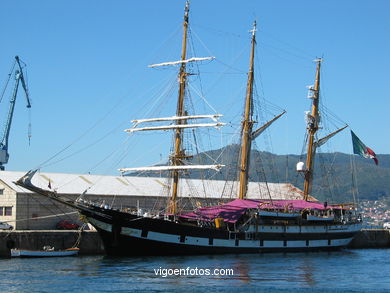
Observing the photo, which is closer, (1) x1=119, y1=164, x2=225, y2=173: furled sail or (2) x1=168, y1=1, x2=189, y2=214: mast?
(1) x1=119, y1=164, x2=225, y2=173: furled sail

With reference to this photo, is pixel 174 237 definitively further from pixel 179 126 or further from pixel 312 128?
pixel 312 128

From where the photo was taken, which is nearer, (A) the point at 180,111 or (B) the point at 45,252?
(B) the point at 45,252

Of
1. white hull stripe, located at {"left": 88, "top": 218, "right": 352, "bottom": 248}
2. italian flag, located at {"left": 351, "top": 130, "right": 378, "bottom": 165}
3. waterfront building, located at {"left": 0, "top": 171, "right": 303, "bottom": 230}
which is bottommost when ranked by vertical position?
white hull stripe, located at {"left": 88, "top": 218, "right": 352, "bottom": 248}

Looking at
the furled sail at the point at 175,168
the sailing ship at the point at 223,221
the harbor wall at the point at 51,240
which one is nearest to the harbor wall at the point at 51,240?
the harbor wall at the point at 51,240

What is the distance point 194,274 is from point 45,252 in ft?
53.1

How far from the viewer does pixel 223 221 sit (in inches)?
2429

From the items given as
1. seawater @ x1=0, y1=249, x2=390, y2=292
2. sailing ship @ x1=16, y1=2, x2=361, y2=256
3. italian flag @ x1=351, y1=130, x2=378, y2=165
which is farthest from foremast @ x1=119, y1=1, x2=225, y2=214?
italian flag @ x1=351, y1=130, x2=378, y2=165

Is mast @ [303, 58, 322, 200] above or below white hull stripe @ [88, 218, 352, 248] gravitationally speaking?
above

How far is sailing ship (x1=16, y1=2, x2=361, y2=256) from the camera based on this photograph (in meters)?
57.0

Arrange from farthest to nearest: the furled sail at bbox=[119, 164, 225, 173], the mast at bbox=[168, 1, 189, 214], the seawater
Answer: the mast at bbox=[168, 1, 189, 214] → the furled sail at bbox=[119, 164, 225, 173] → the seawater

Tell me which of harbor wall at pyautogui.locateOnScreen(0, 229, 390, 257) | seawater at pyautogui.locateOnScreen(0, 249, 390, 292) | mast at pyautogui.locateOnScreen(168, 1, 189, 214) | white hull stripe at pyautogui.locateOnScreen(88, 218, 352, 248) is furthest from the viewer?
mast at pyautogui.locateOnScreen(168, 1, 189, 214)

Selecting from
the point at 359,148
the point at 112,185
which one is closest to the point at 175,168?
the point at 112,185

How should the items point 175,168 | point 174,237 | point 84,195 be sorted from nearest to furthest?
point 174,237 < point 175,168 < point 84,195

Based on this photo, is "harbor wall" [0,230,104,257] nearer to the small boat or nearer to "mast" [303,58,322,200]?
Answer: the small boat
